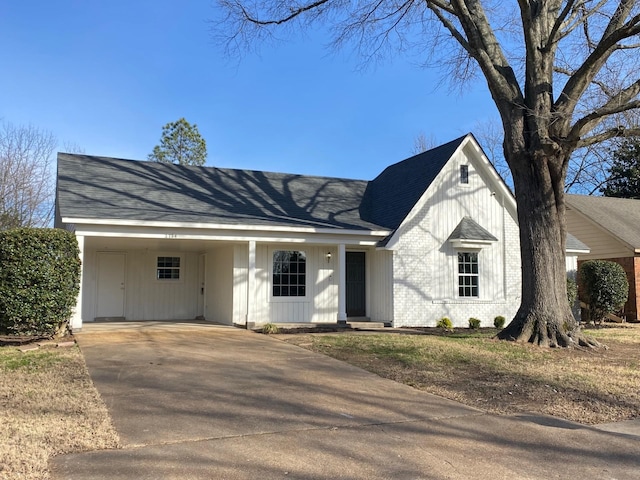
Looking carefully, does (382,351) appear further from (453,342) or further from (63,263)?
(63,263)

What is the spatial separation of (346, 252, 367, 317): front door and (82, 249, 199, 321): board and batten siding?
5158 millimetres

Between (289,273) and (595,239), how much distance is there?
14.9 meters

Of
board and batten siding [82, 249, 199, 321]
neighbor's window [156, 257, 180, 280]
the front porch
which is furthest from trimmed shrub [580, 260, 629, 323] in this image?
neighbor's window [156, 257, 180, 280]

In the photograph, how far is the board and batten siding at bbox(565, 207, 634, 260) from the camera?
2264cm

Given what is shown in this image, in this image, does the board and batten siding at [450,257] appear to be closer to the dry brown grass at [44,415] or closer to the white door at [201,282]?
the white door at [201,282]

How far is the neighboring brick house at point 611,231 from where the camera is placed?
21.9 metres

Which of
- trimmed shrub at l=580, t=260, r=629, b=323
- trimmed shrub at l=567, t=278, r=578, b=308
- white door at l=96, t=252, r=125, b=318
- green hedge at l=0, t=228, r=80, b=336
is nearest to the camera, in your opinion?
green hedge at l=0, t=228, r=80, b=336

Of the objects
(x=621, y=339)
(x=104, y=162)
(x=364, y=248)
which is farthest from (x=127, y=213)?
(x=621, y=339)

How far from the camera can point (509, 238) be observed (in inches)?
710

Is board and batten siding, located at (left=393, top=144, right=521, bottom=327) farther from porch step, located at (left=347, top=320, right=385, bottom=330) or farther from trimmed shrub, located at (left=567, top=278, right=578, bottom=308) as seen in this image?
trimmed shrub, located at (left=567, top=278, right=578, bottom=308)

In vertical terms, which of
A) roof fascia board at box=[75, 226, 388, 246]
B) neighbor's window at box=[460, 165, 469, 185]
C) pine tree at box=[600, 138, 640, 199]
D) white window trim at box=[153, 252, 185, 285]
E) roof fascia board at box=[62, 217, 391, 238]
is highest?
pine tree at box=[600, 138, 640, 199]

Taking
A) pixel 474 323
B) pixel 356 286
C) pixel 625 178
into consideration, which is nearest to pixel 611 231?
pixel 474 323

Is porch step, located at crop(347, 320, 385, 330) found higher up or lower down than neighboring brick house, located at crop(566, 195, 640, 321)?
lower down

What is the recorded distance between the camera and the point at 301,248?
1655 centimetres
